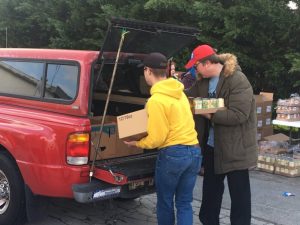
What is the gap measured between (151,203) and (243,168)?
6.33 feet

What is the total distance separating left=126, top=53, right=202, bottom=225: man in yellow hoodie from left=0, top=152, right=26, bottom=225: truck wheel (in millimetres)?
1334

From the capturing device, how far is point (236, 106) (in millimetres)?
4102

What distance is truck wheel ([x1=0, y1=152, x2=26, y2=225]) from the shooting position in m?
4.68

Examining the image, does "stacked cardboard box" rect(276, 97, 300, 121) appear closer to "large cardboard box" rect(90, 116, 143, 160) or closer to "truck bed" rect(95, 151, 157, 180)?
"truck bed" rect(95, 151, 157, 180)

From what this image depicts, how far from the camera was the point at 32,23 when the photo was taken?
1481 cm

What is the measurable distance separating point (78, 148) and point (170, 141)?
870 mm

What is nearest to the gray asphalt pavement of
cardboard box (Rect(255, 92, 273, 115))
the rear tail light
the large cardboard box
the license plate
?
the license plate

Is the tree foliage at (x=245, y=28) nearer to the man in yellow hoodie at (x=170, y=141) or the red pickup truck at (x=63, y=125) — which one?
the red pickup truck at (x=63, y=125)

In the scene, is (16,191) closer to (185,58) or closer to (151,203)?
(151,203)

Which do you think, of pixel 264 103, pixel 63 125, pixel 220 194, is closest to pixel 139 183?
pixel 220 194

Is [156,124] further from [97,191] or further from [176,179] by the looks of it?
[97,191]

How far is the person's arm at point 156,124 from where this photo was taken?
3816mm

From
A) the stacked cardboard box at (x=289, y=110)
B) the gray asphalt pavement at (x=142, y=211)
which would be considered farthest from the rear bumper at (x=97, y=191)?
the stacked cardboard box at (x=289, y=110)

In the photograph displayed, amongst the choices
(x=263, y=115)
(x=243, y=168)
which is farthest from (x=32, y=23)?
(x=243, y=168)
